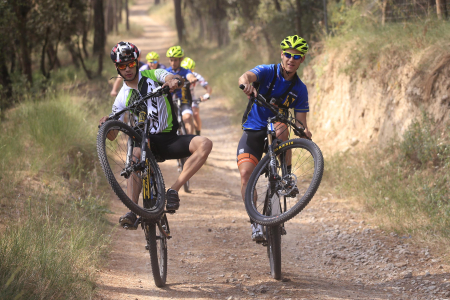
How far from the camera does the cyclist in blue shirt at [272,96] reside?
4.73 meters

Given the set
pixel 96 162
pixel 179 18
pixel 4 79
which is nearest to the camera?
pixel 96 162

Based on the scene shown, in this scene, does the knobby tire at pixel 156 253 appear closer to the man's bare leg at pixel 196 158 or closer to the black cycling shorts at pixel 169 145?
the man's bare leg at pixel 196 158

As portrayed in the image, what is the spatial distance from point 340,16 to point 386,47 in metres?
2.87

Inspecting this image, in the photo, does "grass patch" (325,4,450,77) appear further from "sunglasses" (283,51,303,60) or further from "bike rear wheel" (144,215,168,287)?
"bike rear wheel" (144,215,168,287)

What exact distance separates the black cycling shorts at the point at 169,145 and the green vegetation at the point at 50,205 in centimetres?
120

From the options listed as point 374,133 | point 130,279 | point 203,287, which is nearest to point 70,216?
point 130,279

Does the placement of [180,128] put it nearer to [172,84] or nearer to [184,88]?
[184,88]

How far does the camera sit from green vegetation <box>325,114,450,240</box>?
5.80 m

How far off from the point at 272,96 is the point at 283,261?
2.00 m

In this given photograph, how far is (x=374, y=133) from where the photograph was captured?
8.45m

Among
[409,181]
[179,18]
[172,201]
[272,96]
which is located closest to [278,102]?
[272,96]

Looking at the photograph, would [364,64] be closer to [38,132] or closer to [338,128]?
[338,128]

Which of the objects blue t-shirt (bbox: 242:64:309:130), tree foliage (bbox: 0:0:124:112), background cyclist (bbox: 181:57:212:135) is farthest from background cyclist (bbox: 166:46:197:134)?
blue t-shirt (bbox: 242:64:309:130)

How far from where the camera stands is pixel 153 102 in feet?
15.4
